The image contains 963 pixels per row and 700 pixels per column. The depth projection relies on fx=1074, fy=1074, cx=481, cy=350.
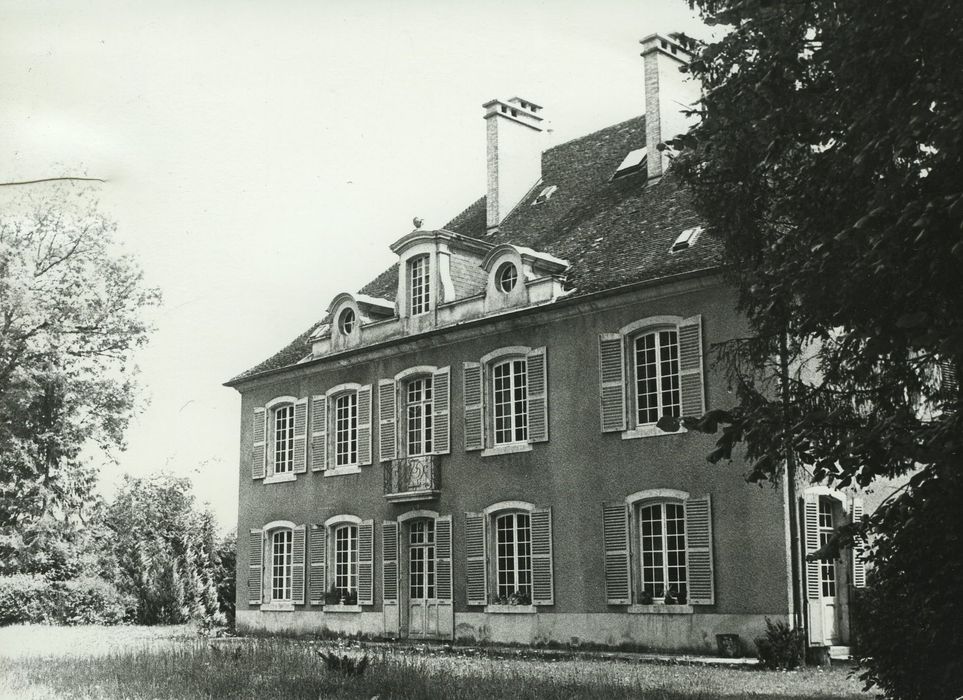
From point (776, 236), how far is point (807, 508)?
7263mm

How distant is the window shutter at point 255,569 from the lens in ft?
76.2

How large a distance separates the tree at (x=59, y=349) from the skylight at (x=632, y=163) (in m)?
10.2

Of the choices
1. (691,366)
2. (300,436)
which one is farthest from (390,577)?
(691,366)

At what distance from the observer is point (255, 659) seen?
13.1 m

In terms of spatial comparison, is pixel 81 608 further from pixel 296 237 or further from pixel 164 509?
pixel 296 237

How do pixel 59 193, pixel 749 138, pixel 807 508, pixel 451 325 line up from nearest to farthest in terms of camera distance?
pixel 749 138 → pixel 59 193 → pixel 807 508 → pixel 451 325

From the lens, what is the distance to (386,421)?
68.8 ft

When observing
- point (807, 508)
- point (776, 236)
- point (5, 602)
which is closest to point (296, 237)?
point (776, 236)

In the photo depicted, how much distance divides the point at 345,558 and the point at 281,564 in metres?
2.21

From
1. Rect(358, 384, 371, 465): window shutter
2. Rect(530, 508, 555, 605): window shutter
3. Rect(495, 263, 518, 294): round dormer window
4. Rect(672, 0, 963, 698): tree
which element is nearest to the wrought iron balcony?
Rect(358, 384, 371, 465): window shutter

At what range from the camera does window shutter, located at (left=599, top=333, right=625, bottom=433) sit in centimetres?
1672

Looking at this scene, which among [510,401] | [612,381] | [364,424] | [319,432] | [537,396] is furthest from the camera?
[319,432]

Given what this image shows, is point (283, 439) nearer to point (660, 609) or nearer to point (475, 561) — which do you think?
point (475, 561)

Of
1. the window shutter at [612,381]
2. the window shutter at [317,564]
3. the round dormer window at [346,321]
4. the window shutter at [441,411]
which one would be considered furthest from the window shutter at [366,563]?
the window shutter at [612,381]
